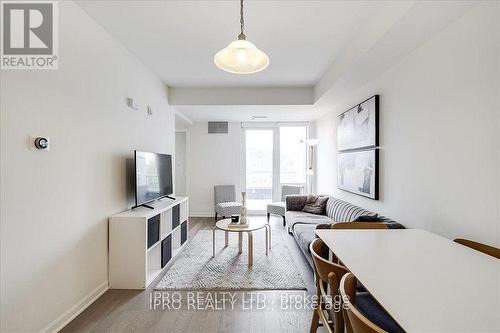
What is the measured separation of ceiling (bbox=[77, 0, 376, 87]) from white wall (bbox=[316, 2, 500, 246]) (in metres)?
0.76

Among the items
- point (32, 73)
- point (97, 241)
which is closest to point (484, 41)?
point (32, 73)

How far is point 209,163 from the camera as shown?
5898 mm

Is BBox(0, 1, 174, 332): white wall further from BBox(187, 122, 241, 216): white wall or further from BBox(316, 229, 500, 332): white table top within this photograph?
BBox(187, 122, 241, 216): white wall

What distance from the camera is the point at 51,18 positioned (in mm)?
1820

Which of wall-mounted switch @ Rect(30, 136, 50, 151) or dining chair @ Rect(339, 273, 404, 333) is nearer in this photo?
dining chair @ Rect(339, 273, 404, 333)

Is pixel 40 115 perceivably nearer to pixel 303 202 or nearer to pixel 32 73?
pixel 32 73

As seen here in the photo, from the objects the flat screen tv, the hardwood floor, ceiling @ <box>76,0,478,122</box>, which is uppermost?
ceiling @ <box>76,0,478,122</box>

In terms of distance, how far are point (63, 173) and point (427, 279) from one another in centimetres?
251

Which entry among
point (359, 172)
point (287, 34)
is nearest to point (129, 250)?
point (287, 34)

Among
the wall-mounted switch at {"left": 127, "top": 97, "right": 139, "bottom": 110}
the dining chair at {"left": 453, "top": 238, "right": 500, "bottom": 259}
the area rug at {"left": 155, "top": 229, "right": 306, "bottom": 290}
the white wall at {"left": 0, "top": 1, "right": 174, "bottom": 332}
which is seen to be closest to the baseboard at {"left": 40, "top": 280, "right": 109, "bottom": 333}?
the white wall at {"left": 0, "top": 1, "right": 174, "bottom": 332}

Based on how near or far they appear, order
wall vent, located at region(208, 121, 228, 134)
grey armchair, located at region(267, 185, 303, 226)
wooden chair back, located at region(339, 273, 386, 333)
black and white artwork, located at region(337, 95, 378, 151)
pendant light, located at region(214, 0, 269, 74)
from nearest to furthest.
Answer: wooden chair back, located at region(339, 273, 386, 333) → pendant light, located at region(214, 0, 269, 74) → black and white artwork, located at region(337, 95, 378, 151) → grey armchair, located at region(267, 185, 303, 226) → wall vent, located at region(208, 121, 228, 134)

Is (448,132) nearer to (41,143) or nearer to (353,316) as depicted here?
(353,316)

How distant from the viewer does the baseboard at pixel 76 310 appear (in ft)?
5.92

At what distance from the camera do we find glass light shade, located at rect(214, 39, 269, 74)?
1482 millimetres
